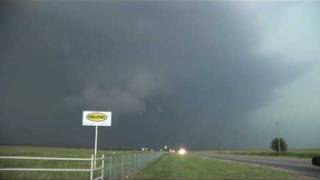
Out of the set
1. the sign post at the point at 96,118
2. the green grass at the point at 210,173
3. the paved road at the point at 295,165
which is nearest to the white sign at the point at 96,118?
the sign post at the point at 96,118

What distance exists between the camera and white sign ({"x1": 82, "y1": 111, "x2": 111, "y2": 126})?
22078 millimetres

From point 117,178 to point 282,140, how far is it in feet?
382

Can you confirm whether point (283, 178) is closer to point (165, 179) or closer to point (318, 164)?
point (165, 179)

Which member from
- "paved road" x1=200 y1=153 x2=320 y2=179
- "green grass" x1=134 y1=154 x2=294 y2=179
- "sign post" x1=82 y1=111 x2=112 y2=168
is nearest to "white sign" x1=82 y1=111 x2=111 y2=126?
"sign post" x1=82 y1=111 x2=112 y2=168

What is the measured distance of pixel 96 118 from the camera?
22234 millimetres

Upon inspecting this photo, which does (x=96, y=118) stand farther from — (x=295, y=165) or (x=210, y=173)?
(x=295, y=165)

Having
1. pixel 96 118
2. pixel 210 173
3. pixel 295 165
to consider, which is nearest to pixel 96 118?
pixel 96 118

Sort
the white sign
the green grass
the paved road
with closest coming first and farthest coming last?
the white sign
the green grass
the paved road

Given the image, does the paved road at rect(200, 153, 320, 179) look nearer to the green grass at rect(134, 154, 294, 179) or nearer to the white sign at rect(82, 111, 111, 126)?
the green grass at rect(134, 154, 294, 179)

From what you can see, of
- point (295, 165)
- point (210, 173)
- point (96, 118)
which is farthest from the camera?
point (295, 165)

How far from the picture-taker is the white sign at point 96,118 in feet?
72.4

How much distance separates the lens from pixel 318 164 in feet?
152

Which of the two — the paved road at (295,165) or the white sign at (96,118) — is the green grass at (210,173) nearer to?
the paved road at (295,165)

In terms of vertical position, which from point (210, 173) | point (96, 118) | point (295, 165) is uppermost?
point (96, 118)
